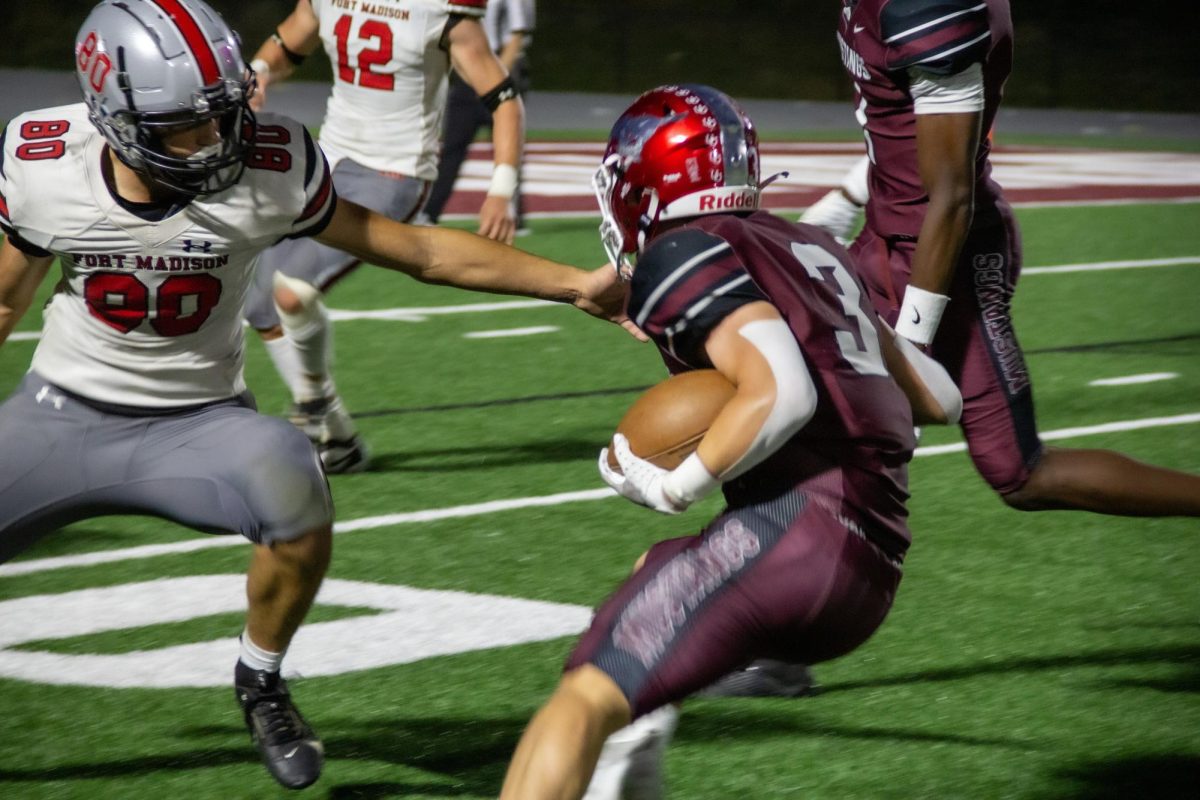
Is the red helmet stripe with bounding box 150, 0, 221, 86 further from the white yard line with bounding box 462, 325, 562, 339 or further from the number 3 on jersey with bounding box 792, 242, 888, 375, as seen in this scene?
the white yard line with bounding box 462, 325, 562, 339

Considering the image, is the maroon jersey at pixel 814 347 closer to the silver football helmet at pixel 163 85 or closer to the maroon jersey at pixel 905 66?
the silver football helmet at pixel 163 85

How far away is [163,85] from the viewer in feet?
10.4

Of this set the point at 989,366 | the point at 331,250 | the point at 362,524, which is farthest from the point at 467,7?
the point at 989,366

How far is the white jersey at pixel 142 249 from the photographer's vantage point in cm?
333

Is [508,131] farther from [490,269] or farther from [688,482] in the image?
[688,482]

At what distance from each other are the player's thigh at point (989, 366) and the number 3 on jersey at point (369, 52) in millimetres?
2664

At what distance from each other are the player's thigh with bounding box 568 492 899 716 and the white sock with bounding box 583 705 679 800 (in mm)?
169

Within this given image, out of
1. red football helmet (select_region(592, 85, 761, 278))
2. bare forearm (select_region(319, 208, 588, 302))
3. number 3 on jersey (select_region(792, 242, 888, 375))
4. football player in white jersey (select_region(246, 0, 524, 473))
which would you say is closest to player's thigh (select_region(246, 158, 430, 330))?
football player in white jersey (select_region(246, 0, 524, 473))

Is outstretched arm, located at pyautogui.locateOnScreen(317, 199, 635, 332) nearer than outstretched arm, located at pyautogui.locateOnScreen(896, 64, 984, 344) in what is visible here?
Yes

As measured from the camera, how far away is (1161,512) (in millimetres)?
4160

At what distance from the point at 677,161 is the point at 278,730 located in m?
1.44

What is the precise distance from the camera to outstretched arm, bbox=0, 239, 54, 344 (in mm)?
3406

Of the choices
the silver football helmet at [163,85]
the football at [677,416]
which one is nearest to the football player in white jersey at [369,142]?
the silver football helmet at [163,85]

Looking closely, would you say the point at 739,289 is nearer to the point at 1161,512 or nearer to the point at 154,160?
Result: the point at 154,160
